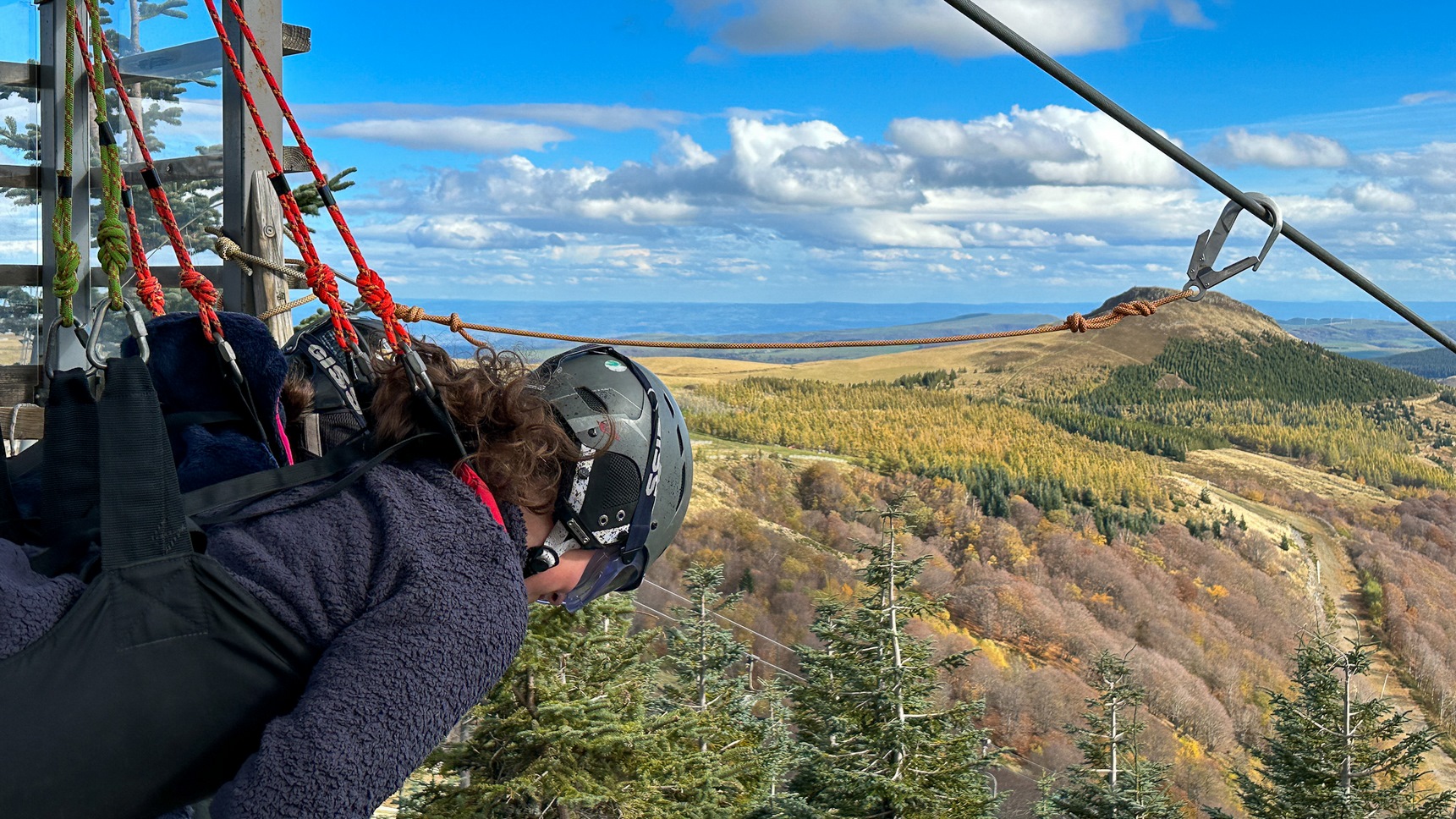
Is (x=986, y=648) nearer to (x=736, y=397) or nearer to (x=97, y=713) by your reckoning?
(x=736, y=397)

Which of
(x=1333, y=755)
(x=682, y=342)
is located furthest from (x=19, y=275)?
(x=1333, y=755)

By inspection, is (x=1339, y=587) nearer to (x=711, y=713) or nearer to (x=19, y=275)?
(x=711, y=713)

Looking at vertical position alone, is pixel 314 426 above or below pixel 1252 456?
above

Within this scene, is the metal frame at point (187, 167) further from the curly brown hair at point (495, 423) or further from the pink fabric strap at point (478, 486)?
the pink fabric strap at point (478, 486)

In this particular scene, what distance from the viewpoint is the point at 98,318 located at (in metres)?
2.07

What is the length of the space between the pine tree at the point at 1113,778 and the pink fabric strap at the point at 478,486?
25989 mm

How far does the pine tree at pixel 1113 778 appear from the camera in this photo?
2492 centimetres

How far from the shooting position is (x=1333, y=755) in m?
25.4

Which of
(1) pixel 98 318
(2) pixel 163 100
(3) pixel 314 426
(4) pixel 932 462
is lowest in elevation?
(4) pixel 932 462

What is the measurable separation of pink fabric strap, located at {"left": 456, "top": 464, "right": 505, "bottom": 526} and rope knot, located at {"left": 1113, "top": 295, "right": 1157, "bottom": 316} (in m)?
3.95

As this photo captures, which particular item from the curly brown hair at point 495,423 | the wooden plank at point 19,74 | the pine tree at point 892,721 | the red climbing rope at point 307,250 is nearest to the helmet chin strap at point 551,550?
the curly brown hair at point 495,423

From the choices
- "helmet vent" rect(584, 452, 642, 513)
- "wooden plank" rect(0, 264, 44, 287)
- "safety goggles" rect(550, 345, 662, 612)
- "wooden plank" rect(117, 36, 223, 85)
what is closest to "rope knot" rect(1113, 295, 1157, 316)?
"safety goggles" rect(550, 345, 662, 612)

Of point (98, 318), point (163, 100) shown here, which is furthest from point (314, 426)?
point (163, 100)

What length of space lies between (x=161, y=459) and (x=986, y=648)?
68.5 m
